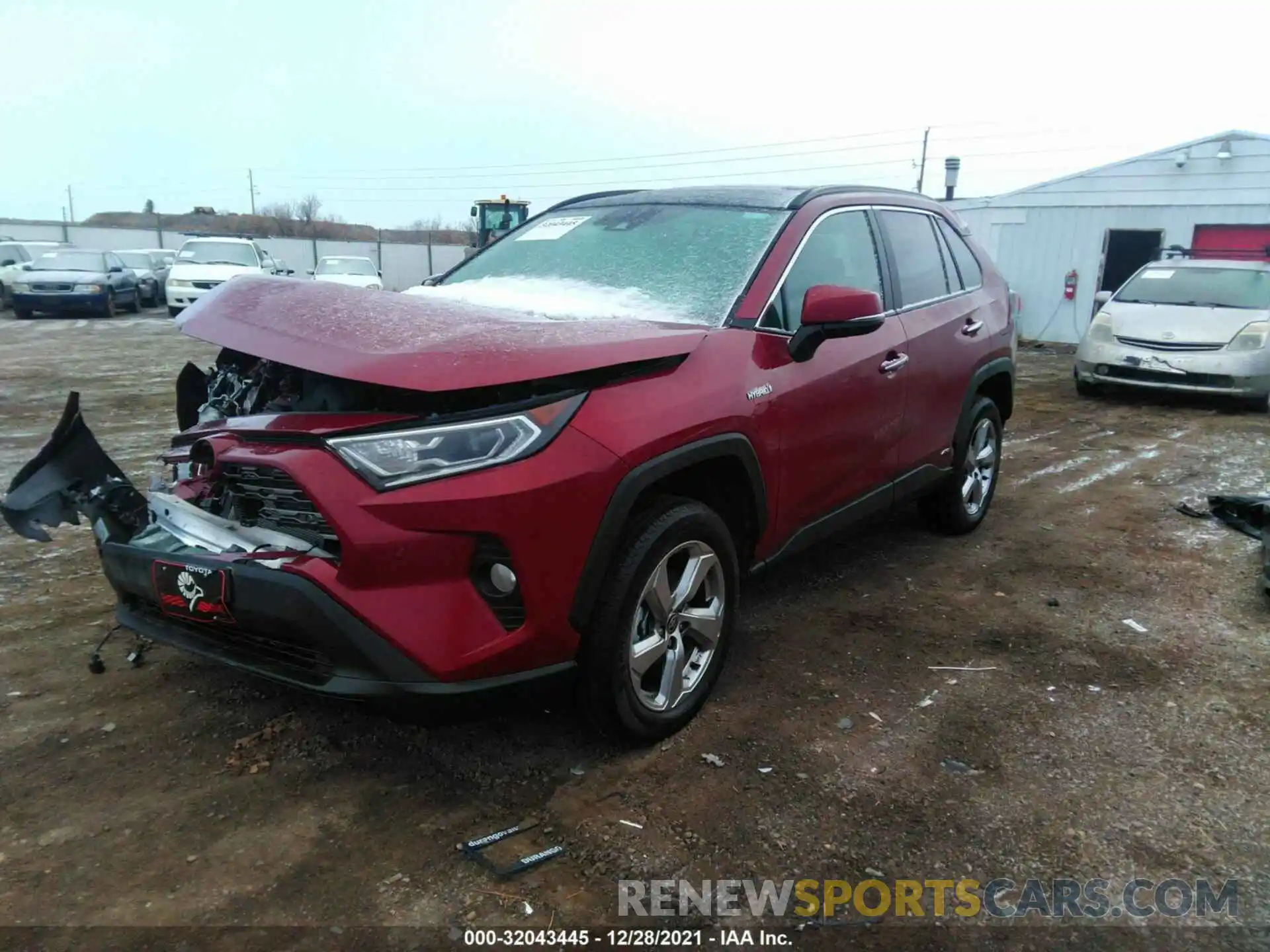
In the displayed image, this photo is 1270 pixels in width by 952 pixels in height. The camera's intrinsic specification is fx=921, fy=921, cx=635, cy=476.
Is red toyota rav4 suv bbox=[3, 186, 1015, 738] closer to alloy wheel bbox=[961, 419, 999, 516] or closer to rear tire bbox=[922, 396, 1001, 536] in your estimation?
rear tire bbox=[922, 396, 1001, 536]

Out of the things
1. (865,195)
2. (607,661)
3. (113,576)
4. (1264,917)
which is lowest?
(1264,917)

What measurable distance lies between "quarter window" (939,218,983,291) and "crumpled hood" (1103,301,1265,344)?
5746 millimetres

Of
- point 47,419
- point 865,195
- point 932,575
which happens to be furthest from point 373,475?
point 47,419

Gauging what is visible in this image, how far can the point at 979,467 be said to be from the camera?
5266mm

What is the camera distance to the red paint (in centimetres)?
232

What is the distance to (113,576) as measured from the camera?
2.77 m

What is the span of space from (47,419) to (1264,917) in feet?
28.5

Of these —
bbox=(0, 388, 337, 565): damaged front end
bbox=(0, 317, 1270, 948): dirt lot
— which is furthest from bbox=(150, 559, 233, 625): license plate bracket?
bbox=(0, 317, 1270, 948): dirt lot

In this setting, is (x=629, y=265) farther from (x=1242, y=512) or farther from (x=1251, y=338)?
(x=1251, y=338)

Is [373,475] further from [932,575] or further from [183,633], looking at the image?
[932,575]

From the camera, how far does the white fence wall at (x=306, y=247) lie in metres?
35.6

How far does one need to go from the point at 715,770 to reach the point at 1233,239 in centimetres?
1587

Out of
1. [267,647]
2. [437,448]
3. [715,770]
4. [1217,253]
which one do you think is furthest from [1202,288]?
[267,647]

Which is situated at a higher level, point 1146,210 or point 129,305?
point 1146,210
